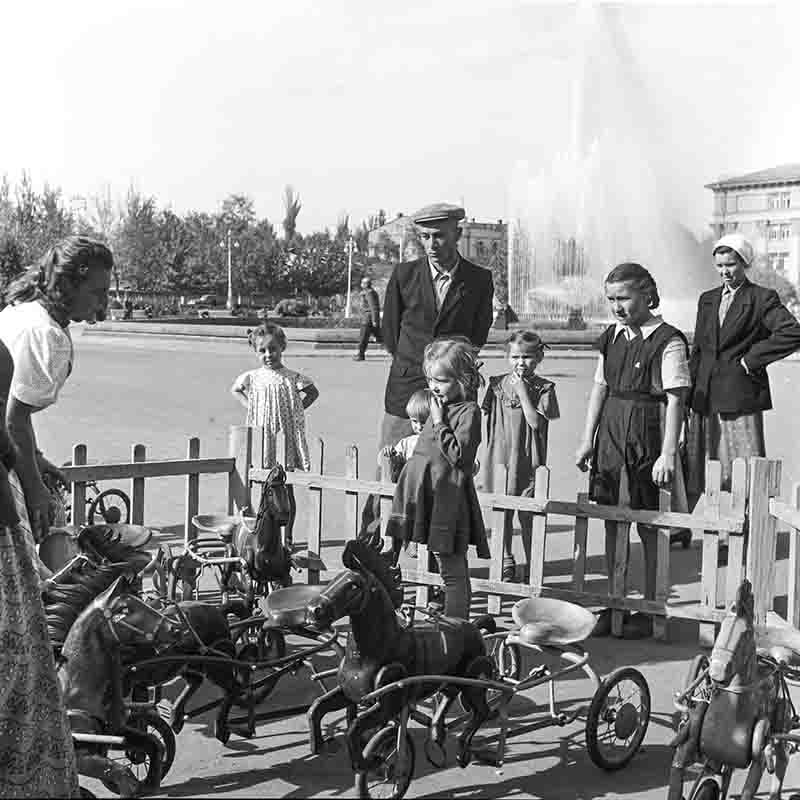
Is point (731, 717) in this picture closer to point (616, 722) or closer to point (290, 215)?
point (616, 722)

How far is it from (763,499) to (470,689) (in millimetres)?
2213

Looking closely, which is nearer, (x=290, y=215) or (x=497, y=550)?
(x=497, y=550)

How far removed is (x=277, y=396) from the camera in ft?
25.2

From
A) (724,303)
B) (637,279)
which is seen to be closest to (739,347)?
(724,303)

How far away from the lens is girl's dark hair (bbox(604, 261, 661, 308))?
5832 millimetres

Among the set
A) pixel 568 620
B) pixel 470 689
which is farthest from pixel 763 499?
pixel 470 689

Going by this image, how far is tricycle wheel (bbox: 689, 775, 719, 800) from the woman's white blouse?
246 centimetres

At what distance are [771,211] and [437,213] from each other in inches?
2355

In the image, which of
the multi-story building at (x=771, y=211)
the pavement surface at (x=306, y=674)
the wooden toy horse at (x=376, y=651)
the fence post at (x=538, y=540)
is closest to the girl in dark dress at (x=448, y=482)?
the pavement surface at (x=306, y=674)

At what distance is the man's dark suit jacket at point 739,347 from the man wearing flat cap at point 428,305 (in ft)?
5.69

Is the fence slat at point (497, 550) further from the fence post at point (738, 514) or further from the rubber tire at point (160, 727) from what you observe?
the rubber tire at point (160, 727)

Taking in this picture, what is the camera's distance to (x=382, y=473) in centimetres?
655

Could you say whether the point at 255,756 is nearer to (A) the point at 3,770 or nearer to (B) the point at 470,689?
(B) the point at 470,689

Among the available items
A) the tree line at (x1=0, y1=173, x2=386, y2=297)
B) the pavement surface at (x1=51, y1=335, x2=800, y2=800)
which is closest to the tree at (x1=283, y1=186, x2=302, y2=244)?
the tree line at (x1=0, y1=173, x2=386, y2=297)
